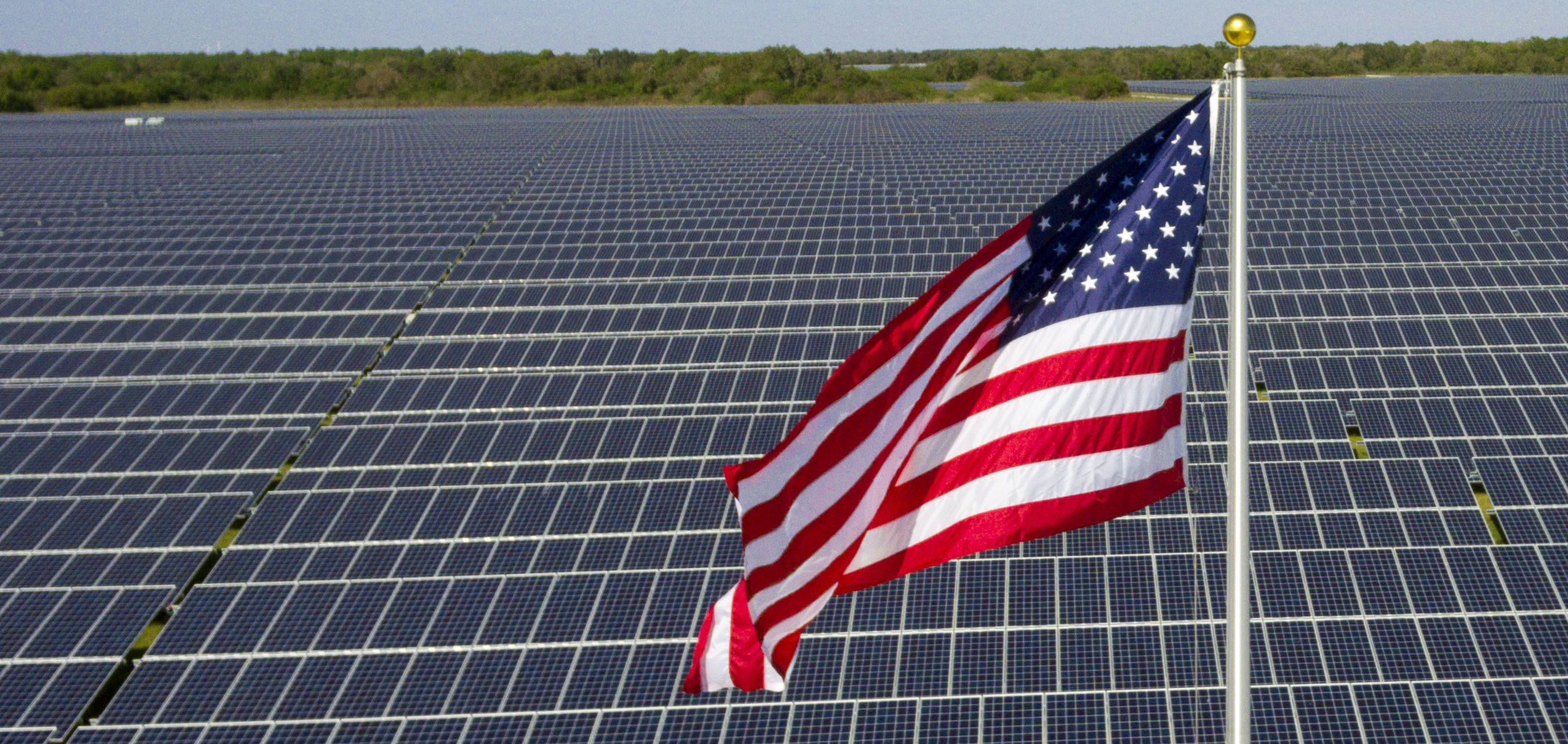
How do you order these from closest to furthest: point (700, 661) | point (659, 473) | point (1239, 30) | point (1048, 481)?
point (1239, 30) < point (1048, 481) < point (700, 661) < point (659, 473)

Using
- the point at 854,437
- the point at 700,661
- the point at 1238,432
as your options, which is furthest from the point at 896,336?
the point at 700,661

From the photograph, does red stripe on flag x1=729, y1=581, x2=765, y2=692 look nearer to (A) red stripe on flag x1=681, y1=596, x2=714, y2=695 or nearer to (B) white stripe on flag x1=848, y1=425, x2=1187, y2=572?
(A) red stripe on flag x1=681, y1=596, x2=714, y2=695

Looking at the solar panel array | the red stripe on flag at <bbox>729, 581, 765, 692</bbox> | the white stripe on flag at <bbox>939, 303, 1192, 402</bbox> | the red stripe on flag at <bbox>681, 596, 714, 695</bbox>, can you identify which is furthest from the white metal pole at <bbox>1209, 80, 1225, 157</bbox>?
the red stripe on flag at <bbox>681, 596, 714, 695</bbox>

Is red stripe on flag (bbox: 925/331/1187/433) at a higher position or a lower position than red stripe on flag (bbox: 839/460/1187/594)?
higher

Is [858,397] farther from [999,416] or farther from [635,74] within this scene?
[635,74]

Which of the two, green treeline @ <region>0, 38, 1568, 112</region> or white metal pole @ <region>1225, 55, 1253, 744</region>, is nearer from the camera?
white metal pole @ <region>1225, 55, 1253, 744</region>

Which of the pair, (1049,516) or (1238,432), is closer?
(1238,432)

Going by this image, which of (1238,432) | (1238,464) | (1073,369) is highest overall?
(1073,369)
